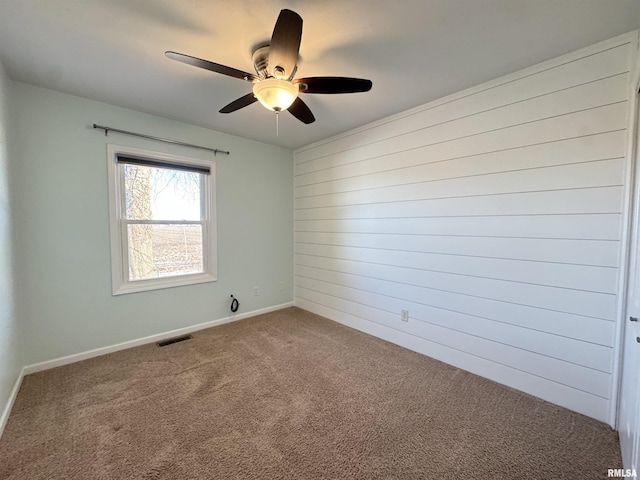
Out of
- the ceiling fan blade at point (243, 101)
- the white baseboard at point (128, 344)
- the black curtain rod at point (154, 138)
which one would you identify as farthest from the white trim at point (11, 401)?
the ceiling fan blade at point (243, 101)

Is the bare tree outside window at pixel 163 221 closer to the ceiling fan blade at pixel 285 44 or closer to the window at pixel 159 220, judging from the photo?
the window at pixel 159 220

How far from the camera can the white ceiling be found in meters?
1.49

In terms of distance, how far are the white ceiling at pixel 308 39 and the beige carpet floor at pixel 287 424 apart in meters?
2.53

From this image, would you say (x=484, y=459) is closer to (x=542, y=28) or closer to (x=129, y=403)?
(x=129, y=403)

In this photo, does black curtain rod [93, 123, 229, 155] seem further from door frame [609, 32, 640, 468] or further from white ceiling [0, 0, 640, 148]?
door frame [609, 32, 640, 468]

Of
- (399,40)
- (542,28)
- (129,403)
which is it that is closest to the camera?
(542,28)

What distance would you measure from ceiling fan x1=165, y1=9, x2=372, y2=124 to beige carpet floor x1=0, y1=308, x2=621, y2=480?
2138 mm

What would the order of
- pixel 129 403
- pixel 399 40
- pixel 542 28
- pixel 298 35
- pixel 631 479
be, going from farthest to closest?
pixel 129 403 → pixel 399 40 → pixel 542 28 → pixel 298 35 → pixel 631 479

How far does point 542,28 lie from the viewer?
164 centimetres

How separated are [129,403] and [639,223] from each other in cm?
353

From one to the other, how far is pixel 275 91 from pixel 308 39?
441 mm

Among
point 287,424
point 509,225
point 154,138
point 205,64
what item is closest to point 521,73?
point 509,225

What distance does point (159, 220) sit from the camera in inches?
120

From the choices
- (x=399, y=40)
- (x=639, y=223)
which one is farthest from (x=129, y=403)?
(x=639, y=223)
